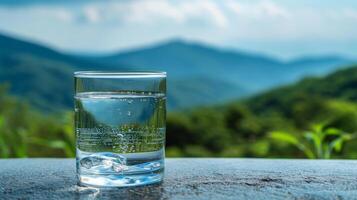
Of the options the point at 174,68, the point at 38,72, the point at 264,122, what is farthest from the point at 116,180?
the point at 174,68

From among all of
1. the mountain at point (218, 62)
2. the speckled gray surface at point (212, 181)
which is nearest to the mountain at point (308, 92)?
the speckled gray surface at point (212, 181)

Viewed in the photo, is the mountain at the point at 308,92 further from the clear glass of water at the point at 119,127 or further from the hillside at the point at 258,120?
the clear glass of water at the point at 119,127

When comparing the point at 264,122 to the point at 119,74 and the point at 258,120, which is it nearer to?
the point at 258,120

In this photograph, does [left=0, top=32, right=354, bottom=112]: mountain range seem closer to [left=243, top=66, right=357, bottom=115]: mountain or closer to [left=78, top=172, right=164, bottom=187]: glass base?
[left=243, top=66, right=357, bottom=115]: mountain

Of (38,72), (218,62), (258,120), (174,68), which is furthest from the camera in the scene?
(174,68)

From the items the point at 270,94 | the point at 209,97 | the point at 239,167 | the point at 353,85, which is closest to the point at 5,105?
the point at 270,94
